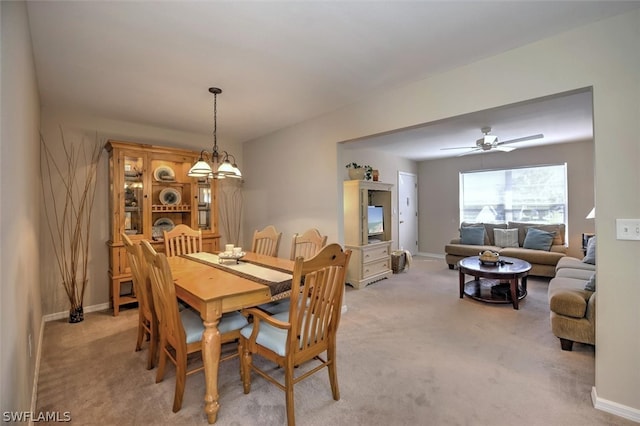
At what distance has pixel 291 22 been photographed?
1888 millimetres

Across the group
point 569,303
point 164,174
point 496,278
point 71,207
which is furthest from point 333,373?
point 71,207

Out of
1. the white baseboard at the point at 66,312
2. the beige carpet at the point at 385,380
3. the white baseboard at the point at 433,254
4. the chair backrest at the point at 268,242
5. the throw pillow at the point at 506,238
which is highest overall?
the chair backrest at the point at 268,242

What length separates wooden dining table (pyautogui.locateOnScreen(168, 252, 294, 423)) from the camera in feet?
5.69

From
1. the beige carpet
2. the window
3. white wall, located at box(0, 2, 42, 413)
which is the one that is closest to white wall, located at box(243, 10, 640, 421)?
the beige carpet

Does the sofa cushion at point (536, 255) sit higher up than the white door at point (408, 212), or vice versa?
the white door at point (408, 212)

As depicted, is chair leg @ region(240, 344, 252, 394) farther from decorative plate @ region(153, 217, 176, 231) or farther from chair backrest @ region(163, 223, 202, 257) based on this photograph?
decorative plate @ region(153, 217, 176, 231)

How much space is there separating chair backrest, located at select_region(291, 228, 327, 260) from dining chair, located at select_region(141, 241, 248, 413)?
1.01 metres

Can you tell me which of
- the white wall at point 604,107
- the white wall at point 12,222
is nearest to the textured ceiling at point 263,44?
the white wall at point 604,107

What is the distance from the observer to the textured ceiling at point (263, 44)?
178cm

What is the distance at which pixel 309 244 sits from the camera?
2.97 metres

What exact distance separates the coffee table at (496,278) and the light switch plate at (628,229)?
1906mm

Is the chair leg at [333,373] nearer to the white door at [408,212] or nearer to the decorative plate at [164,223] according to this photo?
the decorative plate at [164,223]

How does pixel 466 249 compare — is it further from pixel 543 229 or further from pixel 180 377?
pixel 180 377

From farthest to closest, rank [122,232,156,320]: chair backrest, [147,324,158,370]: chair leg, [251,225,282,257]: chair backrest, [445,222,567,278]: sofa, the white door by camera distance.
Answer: the white door → [445,222,567,278]: sofa → [251,225,282,257]: chair backrest → [147,324,158,370]: chair leg → [122,232,156,320]: chair backrest
